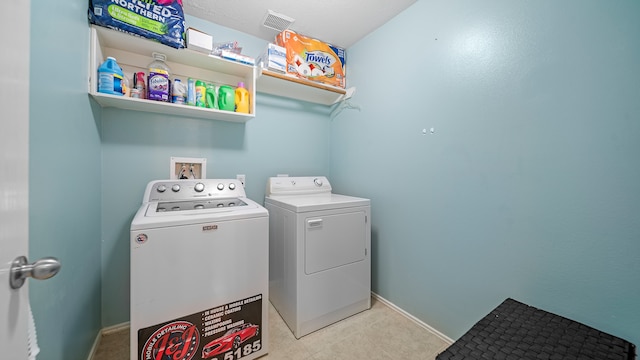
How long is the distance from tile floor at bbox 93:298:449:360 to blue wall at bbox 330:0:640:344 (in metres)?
0.16

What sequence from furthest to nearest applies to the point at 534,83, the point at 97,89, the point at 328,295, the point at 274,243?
1. the point at 274,243
2. the point at 328,295
3. the point at 97,89
4. the point at 534,83

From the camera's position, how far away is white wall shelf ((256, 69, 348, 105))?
6.41 feet

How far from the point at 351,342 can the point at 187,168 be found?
1.75 m

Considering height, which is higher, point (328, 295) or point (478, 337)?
point (478, 337)

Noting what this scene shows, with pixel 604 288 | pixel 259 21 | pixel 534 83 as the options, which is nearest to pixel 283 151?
pixel 259 21

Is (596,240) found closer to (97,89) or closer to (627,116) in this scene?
(627,116)

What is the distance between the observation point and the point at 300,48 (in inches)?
81.6

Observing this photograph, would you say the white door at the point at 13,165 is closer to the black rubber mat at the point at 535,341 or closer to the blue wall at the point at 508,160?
the black rubber mat at the point at 535,341

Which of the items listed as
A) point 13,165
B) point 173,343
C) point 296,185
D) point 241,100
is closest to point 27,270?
point 13,165

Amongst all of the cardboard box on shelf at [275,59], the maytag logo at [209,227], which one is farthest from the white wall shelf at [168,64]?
the maytag logo at [209,227]

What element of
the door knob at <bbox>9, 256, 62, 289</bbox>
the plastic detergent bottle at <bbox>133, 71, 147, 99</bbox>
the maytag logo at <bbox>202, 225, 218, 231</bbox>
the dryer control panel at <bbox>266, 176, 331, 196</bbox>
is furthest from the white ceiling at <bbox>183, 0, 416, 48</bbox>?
the door knob at <bbox>9, 256, 62, 289</bbox>

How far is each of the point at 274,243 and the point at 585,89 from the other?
1979 mm

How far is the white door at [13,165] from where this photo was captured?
406 millimetres

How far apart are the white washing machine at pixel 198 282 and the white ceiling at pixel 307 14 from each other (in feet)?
4.91
